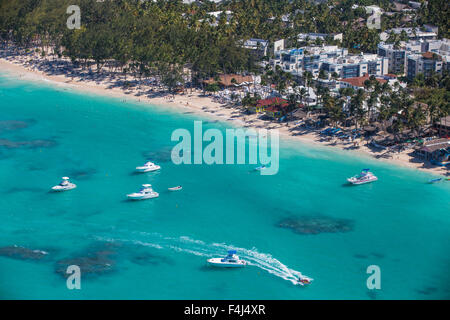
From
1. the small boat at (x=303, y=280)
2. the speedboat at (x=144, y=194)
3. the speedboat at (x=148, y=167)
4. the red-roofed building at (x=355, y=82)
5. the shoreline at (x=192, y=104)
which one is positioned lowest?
the small boat at (x=303, y=280)

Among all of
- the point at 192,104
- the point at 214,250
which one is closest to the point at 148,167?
the point at 214,250

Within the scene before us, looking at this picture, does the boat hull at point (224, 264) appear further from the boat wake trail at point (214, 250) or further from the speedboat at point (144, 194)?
the speedboat at point (144, 194)

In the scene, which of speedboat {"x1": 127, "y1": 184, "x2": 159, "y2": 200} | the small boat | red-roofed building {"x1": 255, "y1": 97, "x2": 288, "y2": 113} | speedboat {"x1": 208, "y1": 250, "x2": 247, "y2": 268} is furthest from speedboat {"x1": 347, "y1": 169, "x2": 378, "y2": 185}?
red-roofed building {"x1": 255, "y1": 97, "x2": 288, "y2": 113}

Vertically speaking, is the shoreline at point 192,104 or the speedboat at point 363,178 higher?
the shoreline at point 192,104

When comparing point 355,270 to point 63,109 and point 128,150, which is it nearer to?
point 128,150

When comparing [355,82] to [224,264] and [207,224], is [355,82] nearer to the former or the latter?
[207,224]

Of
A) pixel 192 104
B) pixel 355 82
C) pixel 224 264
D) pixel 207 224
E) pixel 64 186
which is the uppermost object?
pixel 355 82

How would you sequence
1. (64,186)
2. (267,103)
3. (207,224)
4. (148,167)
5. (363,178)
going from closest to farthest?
1. (207,224)
2. (64,186)
3. (363,178)
4. (148,167)
5. (267,103)

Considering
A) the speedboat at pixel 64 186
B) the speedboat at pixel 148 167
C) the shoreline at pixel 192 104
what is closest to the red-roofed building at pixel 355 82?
the shoreline at pixel 192 104
